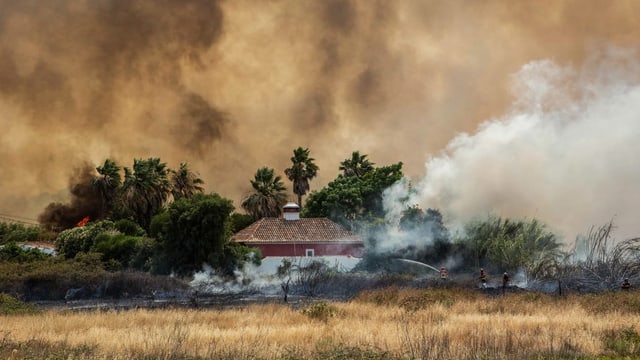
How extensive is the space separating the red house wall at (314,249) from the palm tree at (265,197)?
20.8m

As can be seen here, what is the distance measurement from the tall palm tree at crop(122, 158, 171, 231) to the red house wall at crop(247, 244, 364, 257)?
2533cm

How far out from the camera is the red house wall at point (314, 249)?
61.5 meters

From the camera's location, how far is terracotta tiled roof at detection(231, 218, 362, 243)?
62.2 meters

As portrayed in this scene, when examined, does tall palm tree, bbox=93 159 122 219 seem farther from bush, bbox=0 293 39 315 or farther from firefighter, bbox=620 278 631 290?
firefighter, bbox=620 278 631 290

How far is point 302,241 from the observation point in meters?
62.0

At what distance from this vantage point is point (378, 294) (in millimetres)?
33969

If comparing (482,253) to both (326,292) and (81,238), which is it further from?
(81,238)

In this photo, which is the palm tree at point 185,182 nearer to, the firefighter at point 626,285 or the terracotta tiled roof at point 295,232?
the terracotta tiled roof at point 295,232

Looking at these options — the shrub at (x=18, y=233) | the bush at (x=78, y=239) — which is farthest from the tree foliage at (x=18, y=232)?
the bush at (x=78, y=239)

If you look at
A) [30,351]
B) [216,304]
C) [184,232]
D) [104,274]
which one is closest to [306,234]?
[184,232]

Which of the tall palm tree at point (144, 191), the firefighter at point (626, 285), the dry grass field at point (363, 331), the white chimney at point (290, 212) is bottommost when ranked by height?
the dry grass field at point (363, 331)

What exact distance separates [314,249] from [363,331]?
42094 mm

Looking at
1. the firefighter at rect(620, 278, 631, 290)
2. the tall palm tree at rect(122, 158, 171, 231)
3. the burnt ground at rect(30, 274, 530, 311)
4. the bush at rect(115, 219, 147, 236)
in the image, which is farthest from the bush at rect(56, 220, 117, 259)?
the firefighter at rect(620, 278, 631, 290)

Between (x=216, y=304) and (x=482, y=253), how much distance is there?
880 inches
